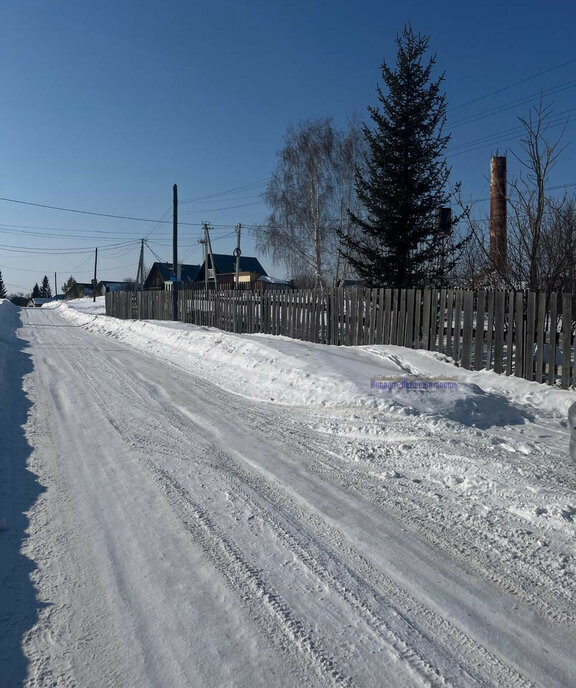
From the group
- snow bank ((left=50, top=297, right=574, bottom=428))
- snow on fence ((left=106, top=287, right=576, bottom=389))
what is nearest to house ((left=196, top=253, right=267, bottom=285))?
snow on fence ((left=106, top=287, right=576, bottom=389))

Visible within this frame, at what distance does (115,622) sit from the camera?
2791 mm

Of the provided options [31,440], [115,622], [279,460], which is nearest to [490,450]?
[279,460]

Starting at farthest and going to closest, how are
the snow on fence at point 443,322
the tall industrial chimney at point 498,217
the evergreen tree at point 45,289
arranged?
the evergreen tree at point 45,289 < the tall industrial chimney at point 498,217 < the snow on fence at point 443,322

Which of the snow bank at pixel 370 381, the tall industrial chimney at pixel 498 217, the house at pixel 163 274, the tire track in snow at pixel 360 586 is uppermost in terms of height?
the house at pixel 163 274

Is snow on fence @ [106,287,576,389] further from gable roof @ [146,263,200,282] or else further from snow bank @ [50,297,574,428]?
gable roof @ [146,263,200,282]

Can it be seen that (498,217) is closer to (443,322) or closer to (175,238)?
(443,322)

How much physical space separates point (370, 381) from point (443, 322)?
3.14 meters

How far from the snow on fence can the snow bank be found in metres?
0.36

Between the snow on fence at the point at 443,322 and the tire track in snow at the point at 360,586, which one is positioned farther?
the snow on fence at the point at 443,322

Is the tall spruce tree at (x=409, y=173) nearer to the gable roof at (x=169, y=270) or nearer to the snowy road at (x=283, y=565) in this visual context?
the snowy road at (x=283, y=565)

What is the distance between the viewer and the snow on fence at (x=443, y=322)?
337 inches

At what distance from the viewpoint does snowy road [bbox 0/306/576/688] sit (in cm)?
253

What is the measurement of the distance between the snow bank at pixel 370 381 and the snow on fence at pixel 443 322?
14.4 inches

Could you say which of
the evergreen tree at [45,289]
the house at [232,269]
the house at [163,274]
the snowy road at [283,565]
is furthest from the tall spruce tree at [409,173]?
the evergreen tree at [45,289]
